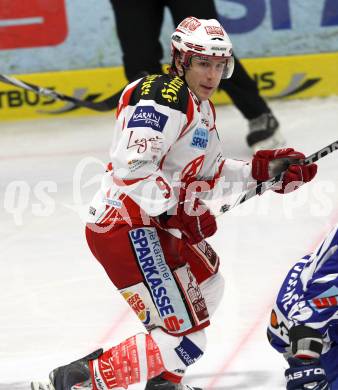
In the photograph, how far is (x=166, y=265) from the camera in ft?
10.6

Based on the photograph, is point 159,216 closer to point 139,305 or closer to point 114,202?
point 114,202

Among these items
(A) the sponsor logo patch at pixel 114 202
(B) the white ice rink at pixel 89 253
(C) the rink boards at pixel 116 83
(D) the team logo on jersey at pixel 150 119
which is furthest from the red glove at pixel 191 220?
(C) the rink boards at pixel 116 83

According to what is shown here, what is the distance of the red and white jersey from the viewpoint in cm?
313

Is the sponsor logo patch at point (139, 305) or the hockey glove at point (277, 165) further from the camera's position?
the hockey glove at point (277, 165)

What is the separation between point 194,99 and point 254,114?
2915 mm

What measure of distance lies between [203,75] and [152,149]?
35 centimetres

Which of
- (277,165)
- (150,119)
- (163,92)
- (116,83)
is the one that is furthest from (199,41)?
(116,83)

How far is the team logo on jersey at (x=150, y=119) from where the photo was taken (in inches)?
123

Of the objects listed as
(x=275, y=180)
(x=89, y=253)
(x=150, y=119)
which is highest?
(x=150, y=119)

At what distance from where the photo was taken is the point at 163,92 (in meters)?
3.19

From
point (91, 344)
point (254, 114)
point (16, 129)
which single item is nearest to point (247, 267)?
point (91, 344)

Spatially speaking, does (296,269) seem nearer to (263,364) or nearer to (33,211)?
(263,364)

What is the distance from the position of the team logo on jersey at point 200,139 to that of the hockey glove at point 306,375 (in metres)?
0.77

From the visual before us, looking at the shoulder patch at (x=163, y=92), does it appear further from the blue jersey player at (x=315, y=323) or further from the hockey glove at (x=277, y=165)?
the blue jersey player at (x=315, y=323)
